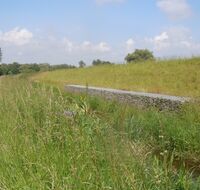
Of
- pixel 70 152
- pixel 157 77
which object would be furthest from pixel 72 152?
pixel 157 77

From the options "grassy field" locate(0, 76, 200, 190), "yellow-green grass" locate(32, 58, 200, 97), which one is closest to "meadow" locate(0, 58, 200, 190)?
"grassy field" locate(0, 76, 200, 190)

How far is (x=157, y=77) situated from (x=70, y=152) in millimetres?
23986

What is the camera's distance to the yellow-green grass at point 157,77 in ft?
77.4

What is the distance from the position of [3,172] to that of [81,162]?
0.96 m

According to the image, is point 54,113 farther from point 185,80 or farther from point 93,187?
point 185,80

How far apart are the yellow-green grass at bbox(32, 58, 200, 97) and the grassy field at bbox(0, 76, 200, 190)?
1461cm

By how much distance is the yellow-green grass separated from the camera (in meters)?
23.6

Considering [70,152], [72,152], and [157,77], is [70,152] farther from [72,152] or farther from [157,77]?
[157,77]

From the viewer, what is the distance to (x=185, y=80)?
24.9 m

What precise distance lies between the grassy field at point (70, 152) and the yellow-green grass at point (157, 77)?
14.6 metres

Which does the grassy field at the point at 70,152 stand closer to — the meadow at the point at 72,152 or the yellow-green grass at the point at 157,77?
the meadow at the point at 72,152

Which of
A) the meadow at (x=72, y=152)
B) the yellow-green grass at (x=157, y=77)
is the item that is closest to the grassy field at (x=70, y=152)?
the meadow at (x=72, y=152)

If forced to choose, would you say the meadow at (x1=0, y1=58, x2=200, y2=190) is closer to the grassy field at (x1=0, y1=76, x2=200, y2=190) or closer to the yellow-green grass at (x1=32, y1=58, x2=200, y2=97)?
the grassy field at (x1=0, y1=76, x2=200, y2=190)

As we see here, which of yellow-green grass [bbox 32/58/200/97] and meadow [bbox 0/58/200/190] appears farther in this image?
yellow-green grass [bbox 32/58/200/97]
